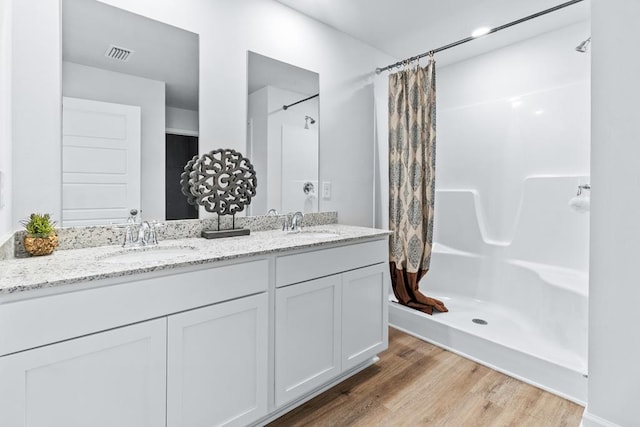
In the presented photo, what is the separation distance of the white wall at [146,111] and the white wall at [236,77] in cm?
15

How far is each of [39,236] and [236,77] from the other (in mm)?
1268

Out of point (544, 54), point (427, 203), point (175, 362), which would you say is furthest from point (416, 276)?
point (544, 54)

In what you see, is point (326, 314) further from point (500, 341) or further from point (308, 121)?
point (308, 121)

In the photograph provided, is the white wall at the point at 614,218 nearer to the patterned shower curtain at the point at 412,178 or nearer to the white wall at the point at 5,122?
the patterned shower curtain at the point at 412,178

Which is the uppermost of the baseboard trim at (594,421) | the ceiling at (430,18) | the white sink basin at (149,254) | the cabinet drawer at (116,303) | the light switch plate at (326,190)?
the ceiling at (430,18)

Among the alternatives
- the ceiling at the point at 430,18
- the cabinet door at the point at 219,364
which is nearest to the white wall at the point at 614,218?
the ceiling at the point at 430,18

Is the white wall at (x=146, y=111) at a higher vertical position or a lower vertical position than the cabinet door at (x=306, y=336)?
higher

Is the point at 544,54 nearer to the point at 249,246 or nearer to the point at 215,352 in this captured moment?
the point at 249,246

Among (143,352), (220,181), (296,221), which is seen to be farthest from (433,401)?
(220,181)

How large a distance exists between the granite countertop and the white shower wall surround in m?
1.21

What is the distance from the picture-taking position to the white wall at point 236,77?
4.32 feet

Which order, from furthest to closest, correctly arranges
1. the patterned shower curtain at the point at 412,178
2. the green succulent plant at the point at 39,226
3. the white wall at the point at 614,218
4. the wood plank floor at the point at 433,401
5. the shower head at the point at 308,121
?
the patterned shower curtain at the point at 412,178
the shower head at the point at 308,121
the wood plank floor at the point at 433,401
the green succulent plant at the point at 39,226
the white wall at the point at 614,218

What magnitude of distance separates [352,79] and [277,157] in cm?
102

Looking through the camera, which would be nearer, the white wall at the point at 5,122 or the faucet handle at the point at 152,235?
the white wall at the point at 5,122
